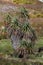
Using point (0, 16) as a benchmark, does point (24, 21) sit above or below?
above

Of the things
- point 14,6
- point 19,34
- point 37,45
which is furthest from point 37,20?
point 19,34

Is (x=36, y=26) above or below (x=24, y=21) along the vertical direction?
below

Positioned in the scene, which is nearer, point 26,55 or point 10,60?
point 10,60

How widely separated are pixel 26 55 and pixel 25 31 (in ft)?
9.61

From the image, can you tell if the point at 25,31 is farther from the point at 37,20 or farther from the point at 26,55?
the point at 37,20

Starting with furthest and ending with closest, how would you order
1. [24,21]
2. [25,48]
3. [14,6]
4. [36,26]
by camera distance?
[14,6], [36,26], [24,21], [25,48]

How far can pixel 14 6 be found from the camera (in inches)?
2859

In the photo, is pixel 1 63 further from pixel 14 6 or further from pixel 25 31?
pixel 14 6

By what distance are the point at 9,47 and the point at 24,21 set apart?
3.37 metres

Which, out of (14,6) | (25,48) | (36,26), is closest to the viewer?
(25,48)

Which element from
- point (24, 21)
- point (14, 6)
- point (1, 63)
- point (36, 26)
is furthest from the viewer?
point (14, 6)

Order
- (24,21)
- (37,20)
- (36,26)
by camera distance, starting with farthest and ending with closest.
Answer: (37,20)
(36,26)
(24,21)

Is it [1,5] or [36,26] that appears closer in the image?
[36,26]

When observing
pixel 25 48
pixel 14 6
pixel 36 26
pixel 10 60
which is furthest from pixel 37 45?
pixel 14 6
